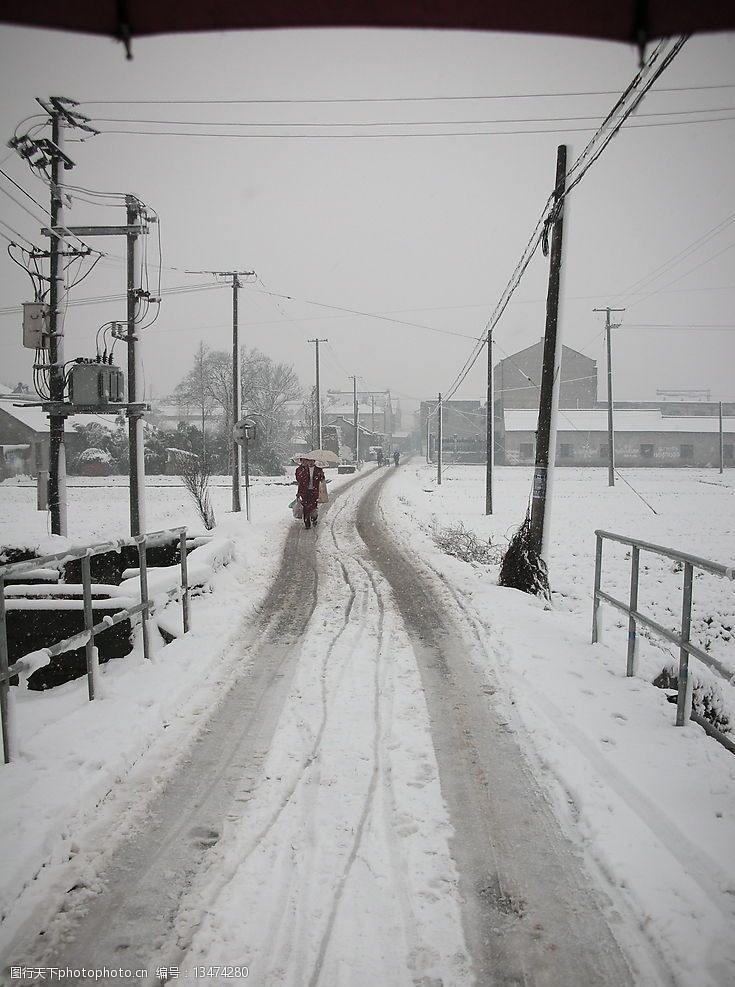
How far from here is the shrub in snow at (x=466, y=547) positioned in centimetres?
1279

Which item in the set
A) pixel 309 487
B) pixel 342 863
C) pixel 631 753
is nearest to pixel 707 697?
pixel 631 753

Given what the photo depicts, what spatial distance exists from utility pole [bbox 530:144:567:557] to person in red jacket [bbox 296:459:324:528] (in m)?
7.51

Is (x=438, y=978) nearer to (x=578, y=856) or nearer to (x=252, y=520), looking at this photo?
(x=578, y=856)

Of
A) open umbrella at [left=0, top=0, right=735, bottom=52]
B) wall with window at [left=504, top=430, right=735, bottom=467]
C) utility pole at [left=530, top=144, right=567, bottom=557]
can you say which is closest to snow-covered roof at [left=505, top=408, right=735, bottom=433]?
wall with window at [left=504, top=430, right=735, bottom=467]

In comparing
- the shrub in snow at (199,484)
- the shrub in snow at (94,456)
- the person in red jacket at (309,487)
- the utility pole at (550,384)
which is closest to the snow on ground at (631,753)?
the utility pole at (550,384)

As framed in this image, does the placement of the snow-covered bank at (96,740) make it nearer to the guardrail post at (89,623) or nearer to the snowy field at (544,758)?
the snowy field at (544,758)

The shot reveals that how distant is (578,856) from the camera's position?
2863 millimetres

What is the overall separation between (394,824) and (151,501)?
1078 inches

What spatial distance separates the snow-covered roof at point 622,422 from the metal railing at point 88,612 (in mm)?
60146

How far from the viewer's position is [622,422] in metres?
65.4

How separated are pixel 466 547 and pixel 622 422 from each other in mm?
58340

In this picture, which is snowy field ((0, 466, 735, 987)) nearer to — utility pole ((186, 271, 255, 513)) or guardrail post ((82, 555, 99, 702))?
guardrail post ((82, 555, 99, 702))

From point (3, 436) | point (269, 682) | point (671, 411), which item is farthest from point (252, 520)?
point (671, 411)

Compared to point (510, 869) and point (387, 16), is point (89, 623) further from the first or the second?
point (387, 16)
